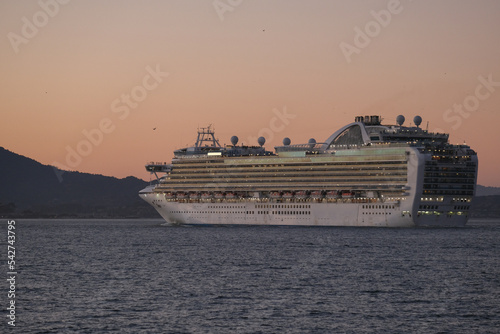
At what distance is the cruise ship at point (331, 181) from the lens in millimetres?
121688

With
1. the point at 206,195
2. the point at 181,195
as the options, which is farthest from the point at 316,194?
the point at 181,195

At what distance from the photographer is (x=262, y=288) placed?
60.8 metres

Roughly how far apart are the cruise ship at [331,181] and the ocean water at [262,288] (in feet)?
66.9

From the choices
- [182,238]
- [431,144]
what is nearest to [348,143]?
[431,144]

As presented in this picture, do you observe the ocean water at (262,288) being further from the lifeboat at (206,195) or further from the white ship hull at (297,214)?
the lifeboat at (206,195)

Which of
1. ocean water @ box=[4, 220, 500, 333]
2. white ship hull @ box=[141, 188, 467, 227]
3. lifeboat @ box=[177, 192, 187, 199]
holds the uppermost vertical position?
lifeboat @ box=[177, 192, 187, 199]

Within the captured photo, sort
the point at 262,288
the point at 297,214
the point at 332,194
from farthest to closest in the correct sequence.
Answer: the point at 297,214, the point at 332,194, the point at 262,288

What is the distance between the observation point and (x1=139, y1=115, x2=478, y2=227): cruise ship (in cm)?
12169

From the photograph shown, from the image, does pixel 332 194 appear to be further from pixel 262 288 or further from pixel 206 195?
pixel 262 288

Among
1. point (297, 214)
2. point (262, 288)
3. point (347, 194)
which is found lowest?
point (262, 288)

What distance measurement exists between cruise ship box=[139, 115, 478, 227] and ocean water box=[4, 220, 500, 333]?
2038 cm

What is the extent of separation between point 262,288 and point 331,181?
240 feet

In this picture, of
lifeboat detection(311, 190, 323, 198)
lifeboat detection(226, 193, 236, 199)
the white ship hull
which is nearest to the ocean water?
the white ship hull

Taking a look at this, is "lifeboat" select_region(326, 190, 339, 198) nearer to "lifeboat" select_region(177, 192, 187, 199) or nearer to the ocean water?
the ocean water
